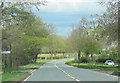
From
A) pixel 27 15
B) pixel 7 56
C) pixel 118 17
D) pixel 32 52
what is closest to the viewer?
pixel 118 17

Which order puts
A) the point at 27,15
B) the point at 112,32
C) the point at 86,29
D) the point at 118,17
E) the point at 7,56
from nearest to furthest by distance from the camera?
the point at 118,17
the point at 112,32
the point at 27,15
the point at 7,56
the point at 86,29

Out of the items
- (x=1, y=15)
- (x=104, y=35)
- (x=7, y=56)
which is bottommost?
(x=7, y=56)

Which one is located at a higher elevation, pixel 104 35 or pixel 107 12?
pixel 107 12

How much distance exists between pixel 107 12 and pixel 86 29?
90.0 ft

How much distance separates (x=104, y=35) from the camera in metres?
26.7

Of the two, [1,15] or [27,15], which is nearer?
[1,15]

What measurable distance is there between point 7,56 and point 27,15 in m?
18.4

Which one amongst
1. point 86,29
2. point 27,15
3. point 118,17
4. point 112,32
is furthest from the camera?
point 86,29

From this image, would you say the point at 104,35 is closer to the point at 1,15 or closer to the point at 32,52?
the point at 1,15

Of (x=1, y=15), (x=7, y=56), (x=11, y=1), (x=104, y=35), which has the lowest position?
(x=7, y=56)

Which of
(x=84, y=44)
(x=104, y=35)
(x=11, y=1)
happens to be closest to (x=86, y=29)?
(x=84, y=44)

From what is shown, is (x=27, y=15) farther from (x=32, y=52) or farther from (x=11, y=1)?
(x=32, y=52)

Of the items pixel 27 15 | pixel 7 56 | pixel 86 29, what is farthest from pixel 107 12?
pixel 86 29

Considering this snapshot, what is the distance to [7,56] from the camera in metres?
42.6
